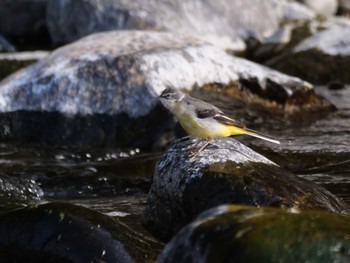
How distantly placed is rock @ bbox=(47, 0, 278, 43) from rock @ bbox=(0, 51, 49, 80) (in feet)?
4.05

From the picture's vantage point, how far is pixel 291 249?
479 cm

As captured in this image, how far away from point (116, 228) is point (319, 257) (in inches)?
83.1

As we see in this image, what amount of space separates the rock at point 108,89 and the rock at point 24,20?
5677 mm

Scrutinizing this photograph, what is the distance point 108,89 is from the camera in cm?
1063

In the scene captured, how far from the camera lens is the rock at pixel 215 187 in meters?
6.33

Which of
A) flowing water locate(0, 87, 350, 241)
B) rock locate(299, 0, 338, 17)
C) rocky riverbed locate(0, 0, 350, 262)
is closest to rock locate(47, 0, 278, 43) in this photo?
rocky riverbed locate(0, 0, 350, 262)

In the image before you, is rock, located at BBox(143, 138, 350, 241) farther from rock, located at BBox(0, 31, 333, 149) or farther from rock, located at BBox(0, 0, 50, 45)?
rock, located at BBox(0, 0, 50, 45)

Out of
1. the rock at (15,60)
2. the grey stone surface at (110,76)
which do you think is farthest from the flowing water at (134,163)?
the rock at (15,60)

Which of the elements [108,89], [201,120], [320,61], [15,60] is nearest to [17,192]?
[201,120]

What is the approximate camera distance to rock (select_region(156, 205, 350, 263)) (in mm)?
4734

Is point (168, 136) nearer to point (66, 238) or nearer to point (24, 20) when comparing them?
point (66, 238)

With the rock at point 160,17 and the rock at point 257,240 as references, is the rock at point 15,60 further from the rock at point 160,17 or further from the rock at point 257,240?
the rock at point 257,240

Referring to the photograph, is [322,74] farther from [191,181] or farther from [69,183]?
[191,181]

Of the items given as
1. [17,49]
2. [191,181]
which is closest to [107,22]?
[17,49]
